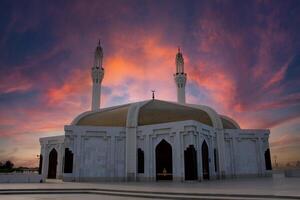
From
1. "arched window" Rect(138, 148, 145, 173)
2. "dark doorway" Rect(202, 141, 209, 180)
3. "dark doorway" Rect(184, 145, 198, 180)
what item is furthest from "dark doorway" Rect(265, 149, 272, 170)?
"arched window" Rect(138, 148, 145, 173)

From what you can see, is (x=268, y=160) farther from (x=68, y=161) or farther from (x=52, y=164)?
(x=52, y=164)

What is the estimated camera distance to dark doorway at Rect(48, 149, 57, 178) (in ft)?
129

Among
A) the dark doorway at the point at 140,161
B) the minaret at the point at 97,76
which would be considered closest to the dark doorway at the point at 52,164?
the minaret at the point at 97,76

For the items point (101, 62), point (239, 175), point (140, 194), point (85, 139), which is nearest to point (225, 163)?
point (239, 175)

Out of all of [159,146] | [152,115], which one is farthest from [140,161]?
[152,115]

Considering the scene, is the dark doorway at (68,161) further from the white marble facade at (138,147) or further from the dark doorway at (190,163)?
the dark doorway at (190,163)

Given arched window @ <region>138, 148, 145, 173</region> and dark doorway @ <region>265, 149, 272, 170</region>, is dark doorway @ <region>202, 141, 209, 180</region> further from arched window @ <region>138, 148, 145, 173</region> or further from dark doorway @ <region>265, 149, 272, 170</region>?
dark doorway @ <region>265, 149, 272, 170</region>

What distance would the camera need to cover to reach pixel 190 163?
28.6 metres

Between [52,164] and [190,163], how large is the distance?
20.5 m

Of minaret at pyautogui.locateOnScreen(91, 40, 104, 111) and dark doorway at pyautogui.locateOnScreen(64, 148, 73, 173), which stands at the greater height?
minaret at pyautogui.locateOnScreen(91, 40, 104, 111)

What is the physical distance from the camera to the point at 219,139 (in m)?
35.1

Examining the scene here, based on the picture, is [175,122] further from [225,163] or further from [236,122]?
[236,122]

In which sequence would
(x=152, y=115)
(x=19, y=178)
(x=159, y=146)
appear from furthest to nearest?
(x=152, y=115), (x=159, y=146), (x=19, y=178)

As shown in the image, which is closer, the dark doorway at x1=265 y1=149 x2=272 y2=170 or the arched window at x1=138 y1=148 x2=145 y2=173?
the arched window at x1=138 y1=148 x2=145 y2=173
